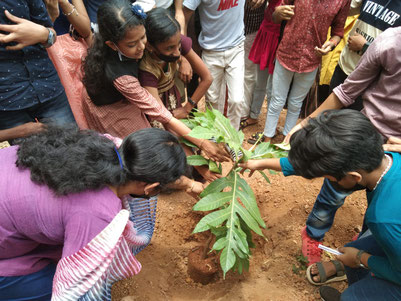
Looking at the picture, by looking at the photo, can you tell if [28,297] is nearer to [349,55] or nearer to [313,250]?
[313,250]

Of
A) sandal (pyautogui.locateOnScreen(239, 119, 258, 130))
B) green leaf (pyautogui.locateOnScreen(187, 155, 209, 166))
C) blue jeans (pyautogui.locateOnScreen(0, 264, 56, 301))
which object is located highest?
green leaf (pyautogui.locateOnScreen(187, 155, 209, 166))

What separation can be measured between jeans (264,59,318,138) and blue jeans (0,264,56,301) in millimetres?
2805

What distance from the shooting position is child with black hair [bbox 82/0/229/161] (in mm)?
1981

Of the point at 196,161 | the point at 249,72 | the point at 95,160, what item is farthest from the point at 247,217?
the point at 249,72

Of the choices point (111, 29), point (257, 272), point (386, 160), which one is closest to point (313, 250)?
point (257, 272)

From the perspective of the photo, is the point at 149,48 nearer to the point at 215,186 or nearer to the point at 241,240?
the point at 215,186

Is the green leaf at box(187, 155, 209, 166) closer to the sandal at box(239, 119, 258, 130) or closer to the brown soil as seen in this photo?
the brown soil

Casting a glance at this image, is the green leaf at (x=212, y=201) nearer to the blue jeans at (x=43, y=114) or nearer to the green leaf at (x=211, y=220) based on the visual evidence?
the green leaf at (x=211, y=220)

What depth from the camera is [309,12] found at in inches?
117

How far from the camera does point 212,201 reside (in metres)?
1.97

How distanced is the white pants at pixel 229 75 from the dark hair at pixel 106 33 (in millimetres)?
1465

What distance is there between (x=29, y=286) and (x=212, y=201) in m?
1.13

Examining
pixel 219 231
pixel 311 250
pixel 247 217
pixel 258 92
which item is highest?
pixel 247 217

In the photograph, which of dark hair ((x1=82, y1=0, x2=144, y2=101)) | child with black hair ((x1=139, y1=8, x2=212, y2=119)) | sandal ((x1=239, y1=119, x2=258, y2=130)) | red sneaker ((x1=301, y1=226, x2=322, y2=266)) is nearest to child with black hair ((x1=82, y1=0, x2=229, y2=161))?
dark hair ((x1=82, y1=0, x2=144, y2=101))
